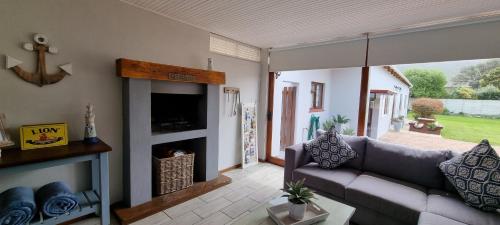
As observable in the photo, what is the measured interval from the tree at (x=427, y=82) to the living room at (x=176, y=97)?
346 mm

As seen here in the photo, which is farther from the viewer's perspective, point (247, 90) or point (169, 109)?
point (247, 90)

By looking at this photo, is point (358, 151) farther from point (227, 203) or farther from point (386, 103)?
point (227, 203)

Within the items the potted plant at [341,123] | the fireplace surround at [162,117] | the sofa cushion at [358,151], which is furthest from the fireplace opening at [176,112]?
the potted plant at [341,123]

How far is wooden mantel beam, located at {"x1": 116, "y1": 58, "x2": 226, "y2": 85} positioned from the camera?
2133 mm

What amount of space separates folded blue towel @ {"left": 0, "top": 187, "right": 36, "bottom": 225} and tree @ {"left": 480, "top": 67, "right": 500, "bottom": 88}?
14.3 feet

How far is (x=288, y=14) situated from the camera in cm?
235

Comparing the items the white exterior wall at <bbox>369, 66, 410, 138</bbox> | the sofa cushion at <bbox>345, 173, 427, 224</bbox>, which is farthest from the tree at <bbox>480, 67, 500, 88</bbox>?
the sofa cushion at <bbox>345, 173, 427, 224</bbox>

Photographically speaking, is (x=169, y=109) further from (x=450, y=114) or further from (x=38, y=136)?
(x=450, y=114)

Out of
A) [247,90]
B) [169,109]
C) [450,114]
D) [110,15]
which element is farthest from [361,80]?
[110,15]

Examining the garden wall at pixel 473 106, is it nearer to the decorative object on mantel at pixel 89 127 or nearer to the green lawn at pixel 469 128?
the green lawn at pixel 469 128

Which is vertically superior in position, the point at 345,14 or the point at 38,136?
the point at 345,14

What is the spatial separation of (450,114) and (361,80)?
1092 mm

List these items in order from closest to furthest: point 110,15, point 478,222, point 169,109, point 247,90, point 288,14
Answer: point 478,222, point 110,15, point 288,14, point 169,109, point 247,90

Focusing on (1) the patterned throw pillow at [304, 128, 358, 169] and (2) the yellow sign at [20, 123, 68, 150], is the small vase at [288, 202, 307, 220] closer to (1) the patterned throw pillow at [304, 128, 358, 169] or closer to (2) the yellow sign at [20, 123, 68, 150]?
(1) the patterned throw pillow at [304, 128, 358, 169]
